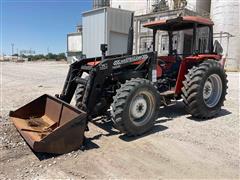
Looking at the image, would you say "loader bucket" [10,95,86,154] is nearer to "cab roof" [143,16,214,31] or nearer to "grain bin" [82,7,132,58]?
"cab roof" [143,16,214,31]

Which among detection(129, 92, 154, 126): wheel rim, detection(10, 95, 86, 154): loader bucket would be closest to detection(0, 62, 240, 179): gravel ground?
detection(10, 95, 86, 154): loader bucket

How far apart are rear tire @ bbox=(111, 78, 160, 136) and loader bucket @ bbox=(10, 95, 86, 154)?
69 centimetres

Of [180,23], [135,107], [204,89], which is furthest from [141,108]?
[180,23]

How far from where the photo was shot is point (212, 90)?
6223 mm

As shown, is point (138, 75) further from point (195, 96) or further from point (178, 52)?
point (178, 52)

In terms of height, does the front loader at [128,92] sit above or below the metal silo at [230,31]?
below

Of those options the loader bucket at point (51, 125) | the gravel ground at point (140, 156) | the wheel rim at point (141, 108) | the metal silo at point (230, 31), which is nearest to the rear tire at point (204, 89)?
the gravel ground at point (140, 156)

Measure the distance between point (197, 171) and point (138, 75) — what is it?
2436mm

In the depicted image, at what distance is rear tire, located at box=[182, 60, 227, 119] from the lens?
18.0ft

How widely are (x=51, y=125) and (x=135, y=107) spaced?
1529mm

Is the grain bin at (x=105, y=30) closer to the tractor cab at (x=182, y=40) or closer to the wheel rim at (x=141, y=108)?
the tractor cab at (x=182, y=40)

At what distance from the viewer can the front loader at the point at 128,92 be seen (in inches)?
160

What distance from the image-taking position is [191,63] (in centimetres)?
602

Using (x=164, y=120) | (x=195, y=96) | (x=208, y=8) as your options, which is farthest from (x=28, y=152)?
(x=208, y=8)
